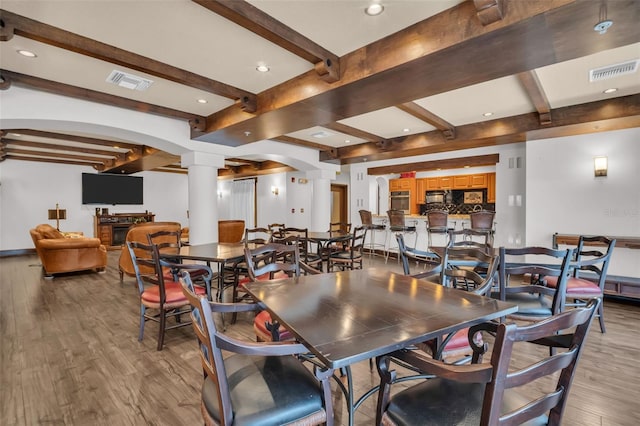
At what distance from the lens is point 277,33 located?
89.0 inches

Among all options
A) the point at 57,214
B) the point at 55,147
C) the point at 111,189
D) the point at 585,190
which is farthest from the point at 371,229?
the point at 57,214

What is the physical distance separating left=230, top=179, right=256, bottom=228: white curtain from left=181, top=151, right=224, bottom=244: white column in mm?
5070

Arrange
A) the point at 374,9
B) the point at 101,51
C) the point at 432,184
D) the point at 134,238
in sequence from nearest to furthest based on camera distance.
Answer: the point at 374,9
the point at 101,51
the point at 134,238
the point at 432,184

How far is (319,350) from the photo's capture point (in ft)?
3.38

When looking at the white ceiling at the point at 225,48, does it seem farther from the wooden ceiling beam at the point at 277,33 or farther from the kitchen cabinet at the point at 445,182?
the kitchen cabinet at the point at 445,182

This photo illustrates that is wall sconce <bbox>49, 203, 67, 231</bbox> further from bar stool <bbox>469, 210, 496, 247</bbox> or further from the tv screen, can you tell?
bar stool <bbox>469, 210, 496, 247</bbox>

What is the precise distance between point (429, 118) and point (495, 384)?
4186 millimetres

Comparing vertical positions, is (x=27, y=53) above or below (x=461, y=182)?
above

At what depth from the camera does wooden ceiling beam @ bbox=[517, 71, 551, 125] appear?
3.03 metres

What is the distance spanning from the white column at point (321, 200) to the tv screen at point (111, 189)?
6.35m

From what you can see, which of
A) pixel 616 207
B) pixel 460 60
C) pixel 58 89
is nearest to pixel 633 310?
pixel 616 207

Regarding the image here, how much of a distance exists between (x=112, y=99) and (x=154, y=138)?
2.62ft

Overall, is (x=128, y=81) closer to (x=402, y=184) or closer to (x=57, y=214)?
(x=402, y=184)

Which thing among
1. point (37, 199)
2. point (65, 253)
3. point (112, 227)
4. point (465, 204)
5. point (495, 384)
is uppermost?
point (37, 199)
